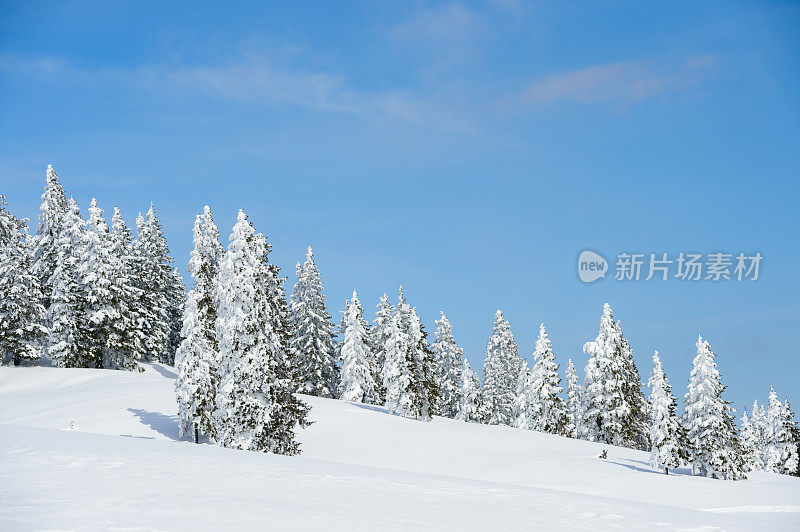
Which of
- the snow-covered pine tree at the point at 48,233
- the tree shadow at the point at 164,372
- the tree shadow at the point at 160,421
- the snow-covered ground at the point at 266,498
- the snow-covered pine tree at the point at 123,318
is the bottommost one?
the tree shadow at the point at 160,421

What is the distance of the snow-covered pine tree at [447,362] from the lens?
7981 centimetres

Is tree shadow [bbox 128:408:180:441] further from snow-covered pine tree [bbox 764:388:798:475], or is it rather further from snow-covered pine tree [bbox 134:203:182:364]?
snow-covered pine tree [bbox 764:388:798:475]

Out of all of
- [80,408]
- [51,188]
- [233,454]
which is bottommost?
[80,408]

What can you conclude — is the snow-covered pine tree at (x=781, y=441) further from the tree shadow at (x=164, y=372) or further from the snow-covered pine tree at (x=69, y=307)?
the snow-covered pine tree at (x=69, y=307)

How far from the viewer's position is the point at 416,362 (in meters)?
59.3

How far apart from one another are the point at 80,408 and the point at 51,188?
32028 millimetres

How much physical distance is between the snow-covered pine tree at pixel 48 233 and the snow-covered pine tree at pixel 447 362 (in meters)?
41.5

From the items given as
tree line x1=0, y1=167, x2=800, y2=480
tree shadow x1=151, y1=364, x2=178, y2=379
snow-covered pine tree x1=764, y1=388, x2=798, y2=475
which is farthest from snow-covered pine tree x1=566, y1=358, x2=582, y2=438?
tree shadow x1=151, y1=364, x2=178, y2=379

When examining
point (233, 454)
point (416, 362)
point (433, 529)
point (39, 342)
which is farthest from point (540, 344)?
point (433, 529)

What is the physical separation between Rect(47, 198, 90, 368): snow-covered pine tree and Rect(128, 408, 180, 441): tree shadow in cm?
1958

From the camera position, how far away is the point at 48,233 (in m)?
66.6

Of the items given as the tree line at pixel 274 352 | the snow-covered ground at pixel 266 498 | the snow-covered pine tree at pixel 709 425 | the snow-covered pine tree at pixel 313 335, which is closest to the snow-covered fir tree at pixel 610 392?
the tree line at pixel 274 352

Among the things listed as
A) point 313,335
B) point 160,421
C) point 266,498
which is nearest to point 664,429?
point 160,421

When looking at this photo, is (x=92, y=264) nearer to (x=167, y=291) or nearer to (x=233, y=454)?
(x=167, y=291)
